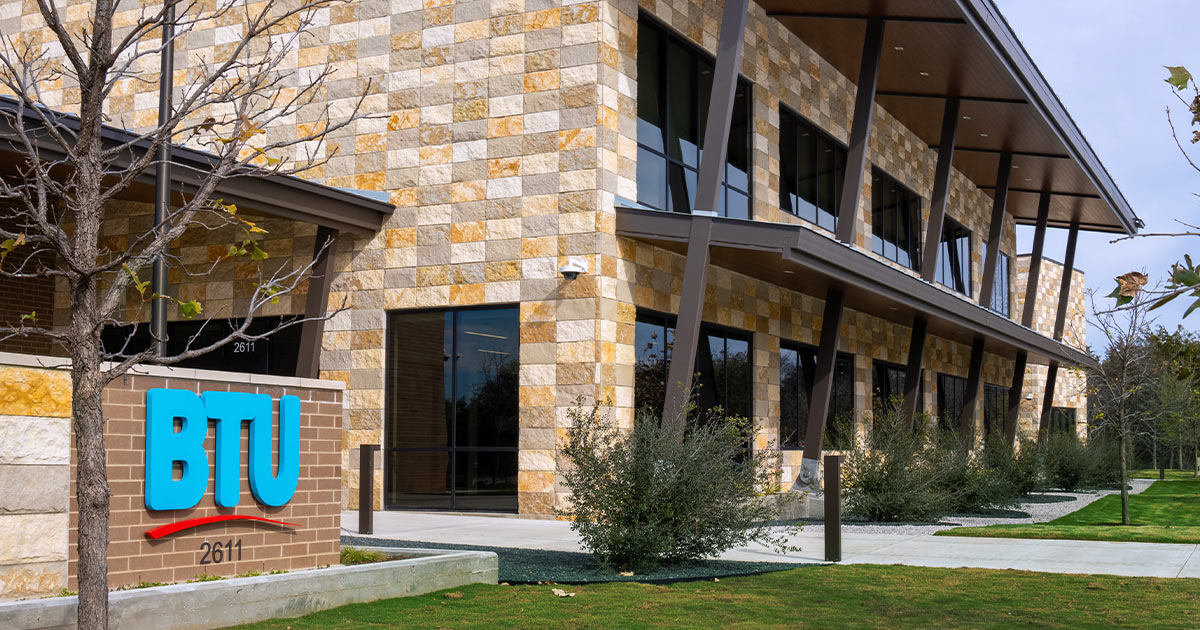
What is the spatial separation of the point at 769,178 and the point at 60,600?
57.4ft

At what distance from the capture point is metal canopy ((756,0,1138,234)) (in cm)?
2114

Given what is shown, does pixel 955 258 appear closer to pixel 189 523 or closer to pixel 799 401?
pixel 799 401

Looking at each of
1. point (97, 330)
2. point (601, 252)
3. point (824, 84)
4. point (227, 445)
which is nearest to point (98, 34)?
point (97, 330)

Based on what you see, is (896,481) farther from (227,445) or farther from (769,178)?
(227,445)

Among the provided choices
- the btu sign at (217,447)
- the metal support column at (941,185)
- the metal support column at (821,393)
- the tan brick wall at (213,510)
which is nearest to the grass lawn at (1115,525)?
the metal support column at (821,393)

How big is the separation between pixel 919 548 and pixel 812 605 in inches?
214

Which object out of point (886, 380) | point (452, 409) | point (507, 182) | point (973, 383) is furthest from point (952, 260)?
point (452, 409)

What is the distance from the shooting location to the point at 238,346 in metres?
20.0

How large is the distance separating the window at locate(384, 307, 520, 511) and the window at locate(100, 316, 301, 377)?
1.99m

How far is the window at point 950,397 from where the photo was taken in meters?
33.3

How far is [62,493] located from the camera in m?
7.54

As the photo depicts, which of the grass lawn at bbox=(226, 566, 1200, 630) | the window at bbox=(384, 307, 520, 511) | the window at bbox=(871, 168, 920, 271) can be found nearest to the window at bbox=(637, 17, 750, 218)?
the window at bbox=(384, 307, 520, 511)

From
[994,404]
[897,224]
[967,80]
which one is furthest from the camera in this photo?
[994,404]

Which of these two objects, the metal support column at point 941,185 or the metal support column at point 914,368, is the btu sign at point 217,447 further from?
the metal support column at point 914,368
